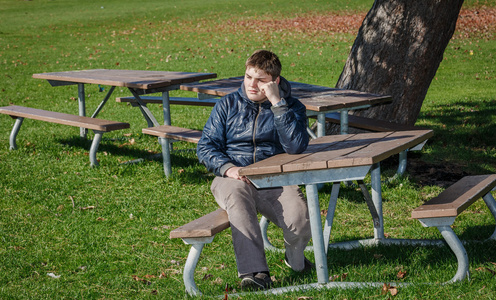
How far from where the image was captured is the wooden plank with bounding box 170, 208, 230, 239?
3.39 m

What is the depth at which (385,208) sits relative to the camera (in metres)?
5.48

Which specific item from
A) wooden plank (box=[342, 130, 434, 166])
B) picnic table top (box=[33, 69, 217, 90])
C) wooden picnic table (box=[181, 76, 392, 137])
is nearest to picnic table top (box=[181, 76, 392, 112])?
wooden picnic table (box=[181, 76, 392, 137])

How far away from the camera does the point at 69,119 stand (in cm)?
741

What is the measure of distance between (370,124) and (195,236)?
3.34 m

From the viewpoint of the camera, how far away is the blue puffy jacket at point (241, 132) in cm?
405

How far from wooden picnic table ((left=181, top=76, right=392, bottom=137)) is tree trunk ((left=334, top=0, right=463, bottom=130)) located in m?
0.83

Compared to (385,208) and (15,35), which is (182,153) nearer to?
(385,208)

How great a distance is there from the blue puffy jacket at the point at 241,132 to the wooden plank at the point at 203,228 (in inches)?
17.0

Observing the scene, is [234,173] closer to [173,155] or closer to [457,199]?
[457,199]

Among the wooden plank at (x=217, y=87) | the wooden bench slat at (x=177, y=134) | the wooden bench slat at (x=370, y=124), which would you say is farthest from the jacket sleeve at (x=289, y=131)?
the wooden bench slat at (x=370, y=124)

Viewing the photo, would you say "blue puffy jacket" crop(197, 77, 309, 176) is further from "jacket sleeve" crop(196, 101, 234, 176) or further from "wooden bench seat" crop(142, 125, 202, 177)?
"wooden bench seat" crop(142, 125, 202, 177)

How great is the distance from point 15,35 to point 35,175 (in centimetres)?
2088

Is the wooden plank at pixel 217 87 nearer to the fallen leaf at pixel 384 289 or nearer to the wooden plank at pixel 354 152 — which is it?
the wooden plank at pixel 354 152

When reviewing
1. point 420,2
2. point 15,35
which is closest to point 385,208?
point 420,2
